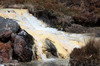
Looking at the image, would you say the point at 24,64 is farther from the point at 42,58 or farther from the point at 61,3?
the point at 61,3

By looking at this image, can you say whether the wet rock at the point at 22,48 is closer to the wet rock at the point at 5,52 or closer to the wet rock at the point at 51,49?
the wet rock at the point at 5,52

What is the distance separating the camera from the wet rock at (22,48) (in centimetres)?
1891

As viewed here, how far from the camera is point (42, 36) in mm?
22109

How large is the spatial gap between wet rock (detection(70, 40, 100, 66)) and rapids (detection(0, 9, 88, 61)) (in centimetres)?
252

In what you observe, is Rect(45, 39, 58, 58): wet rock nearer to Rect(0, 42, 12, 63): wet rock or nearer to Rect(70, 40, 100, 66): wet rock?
Rect(0, 42, 12, 63): wet rock

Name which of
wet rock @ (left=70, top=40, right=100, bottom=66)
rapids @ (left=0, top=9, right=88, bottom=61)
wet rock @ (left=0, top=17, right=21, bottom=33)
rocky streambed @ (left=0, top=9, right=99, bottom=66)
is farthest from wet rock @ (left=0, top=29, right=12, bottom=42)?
wet rock @ (left=70, top=40, right=100, bottom=66)

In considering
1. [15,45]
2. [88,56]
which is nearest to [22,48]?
[15,45]

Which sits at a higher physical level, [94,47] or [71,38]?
[94,47]

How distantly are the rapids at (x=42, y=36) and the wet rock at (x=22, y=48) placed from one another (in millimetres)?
741

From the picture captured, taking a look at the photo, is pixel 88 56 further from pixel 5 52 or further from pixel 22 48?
pixel 5 52

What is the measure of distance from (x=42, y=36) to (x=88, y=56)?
26.7 feet

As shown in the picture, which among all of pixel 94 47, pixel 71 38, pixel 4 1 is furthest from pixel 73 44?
pixel 4 1

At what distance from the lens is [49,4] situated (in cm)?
3072

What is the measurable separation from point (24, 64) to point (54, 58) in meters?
2.54
